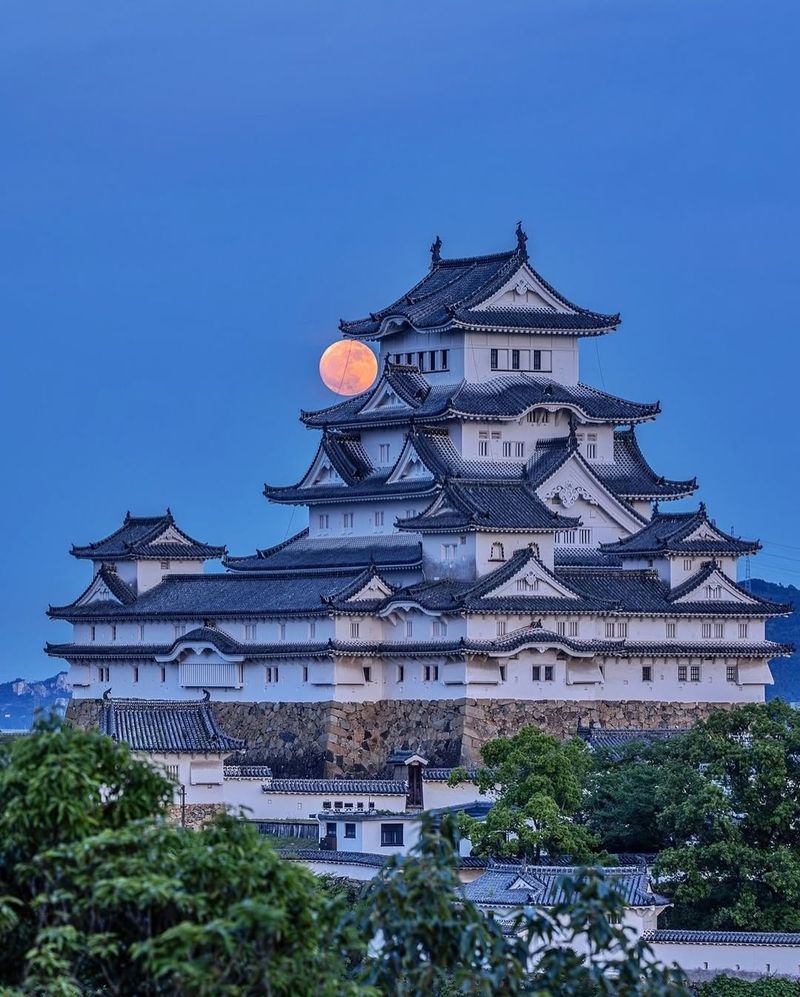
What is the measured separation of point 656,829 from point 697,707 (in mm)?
22104

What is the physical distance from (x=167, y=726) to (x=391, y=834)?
268 inches

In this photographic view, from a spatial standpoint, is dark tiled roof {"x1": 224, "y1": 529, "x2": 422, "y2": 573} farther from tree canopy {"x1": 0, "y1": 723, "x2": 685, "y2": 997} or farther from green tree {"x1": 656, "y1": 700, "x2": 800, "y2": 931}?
tree canopy {"x1": 0, "y1": 723, "x2": 685, "y2": 997}

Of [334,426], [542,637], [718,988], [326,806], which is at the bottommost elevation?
[718,988]

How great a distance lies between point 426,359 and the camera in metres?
88.9

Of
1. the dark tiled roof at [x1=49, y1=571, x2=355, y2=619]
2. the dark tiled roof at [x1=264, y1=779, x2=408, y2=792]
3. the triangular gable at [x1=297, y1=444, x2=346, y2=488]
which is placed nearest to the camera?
the dark tiled roof at [x1=264, y1=779, x2=408, y2=792]

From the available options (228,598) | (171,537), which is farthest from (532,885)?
(171,537)

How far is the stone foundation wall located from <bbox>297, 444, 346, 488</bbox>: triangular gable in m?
9.10

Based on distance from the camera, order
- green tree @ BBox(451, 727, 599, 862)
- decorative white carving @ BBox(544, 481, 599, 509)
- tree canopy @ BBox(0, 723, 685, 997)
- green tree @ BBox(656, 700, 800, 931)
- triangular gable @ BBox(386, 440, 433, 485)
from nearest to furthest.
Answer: tree canopy @ BBox(0, 723, 685, 997), green tree @ BBox(656, 700, 800, 931), green tree @ BBox(451, 727, 599, 862), triangular gable @ BBox(386, 440, 433, 485), decorative white carving @ BBox(544, 481, 599, 509)

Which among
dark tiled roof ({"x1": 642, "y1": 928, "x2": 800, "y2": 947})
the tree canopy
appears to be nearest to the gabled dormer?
dark tiled roof ({"x1": 642, "y1": 928, "x2": 800, "y2": 947})

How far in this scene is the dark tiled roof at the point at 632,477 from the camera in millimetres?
89000

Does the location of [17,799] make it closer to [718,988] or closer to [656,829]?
[718,988]

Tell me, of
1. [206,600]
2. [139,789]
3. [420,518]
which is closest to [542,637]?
[420,518]

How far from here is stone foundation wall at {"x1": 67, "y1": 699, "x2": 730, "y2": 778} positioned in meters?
78.1

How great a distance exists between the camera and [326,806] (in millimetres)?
73125
